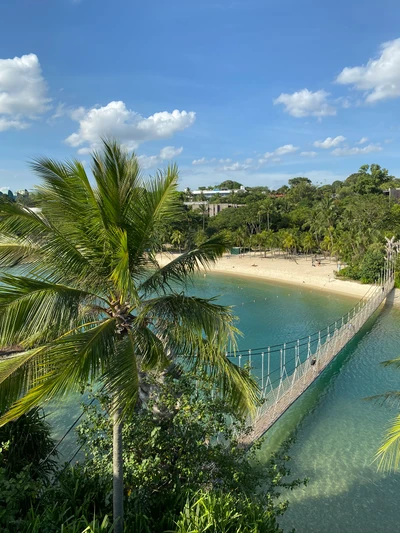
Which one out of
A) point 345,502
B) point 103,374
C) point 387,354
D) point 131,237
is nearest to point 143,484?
point 103,374

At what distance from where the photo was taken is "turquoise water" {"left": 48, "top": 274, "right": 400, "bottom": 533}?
6.41 metres

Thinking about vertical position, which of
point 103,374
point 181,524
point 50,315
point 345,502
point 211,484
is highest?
point 50,315

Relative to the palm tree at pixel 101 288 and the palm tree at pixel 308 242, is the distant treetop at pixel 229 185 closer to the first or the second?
the palm tree at pixel 308 242

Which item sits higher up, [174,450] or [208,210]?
[208,210]

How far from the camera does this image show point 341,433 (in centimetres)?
874

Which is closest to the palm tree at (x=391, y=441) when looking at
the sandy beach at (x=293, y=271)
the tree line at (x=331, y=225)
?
the tree line at (x=331, y=225)

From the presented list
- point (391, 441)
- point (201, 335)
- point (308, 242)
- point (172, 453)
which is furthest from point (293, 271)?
point (201, 335)

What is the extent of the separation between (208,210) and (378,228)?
89.2 ft

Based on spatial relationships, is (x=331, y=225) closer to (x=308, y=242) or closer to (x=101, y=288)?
(x=308, y=242)

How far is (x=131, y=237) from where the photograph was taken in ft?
10.1

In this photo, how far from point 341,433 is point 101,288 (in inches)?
303

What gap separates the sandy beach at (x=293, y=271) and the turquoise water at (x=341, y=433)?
5.79 meters

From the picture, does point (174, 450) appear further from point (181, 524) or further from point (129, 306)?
point (129, 306)

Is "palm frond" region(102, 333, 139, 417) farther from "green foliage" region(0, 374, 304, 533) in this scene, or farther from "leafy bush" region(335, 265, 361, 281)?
"leafy bush" region(335, 265, 361, 281)
